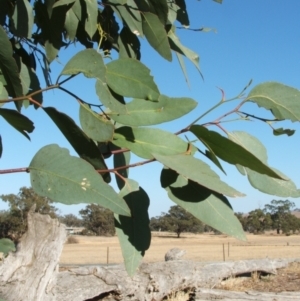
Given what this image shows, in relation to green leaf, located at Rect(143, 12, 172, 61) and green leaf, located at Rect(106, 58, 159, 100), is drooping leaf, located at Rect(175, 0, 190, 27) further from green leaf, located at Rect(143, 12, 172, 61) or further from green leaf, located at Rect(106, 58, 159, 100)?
green leaf, located at Rect(106, 58, 159, 100)

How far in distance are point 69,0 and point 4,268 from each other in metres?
3.33

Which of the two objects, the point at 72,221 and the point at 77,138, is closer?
the point at 77,138

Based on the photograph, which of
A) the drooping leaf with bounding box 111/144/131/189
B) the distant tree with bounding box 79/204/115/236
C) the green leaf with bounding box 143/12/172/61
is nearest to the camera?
the drooping leaf with bounding box 111/144/131/189

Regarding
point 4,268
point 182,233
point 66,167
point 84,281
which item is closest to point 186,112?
point 66,167

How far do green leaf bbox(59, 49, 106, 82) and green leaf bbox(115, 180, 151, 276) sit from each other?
6.8 inches

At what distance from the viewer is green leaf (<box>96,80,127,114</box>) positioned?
76 centimetres

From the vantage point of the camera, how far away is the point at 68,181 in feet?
2.28

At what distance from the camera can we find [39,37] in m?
1.54

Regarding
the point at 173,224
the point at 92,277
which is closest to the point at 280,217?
the point at 173,224

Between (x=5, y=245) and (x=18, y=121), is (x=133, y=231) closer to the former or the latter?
(x=18, y=121)

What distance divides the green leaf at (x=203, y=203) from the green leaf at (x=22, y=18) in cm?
65

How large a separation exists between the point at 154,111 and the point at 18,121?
20 centimetres

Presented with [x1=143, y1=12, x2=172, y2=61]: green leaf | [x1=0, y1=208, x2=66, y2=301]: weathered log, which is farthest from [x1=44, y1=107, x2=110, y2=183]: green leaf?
[x1=0, y1=208, x2=66, y2=301]: weathered log

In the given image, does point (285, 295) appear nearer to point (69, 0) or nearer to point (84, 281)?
point (84, 281)
